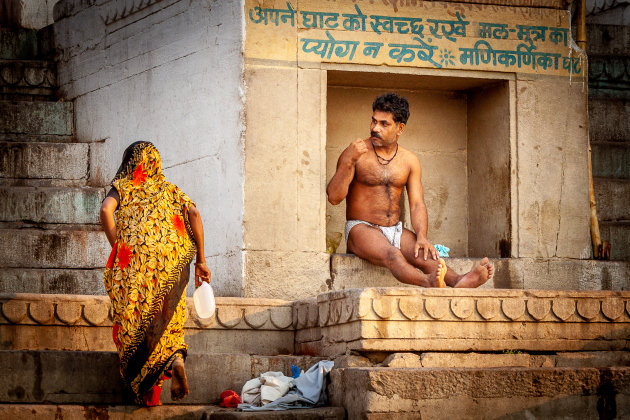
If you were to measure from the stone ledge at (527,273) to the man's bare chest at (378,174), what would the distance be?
617mm

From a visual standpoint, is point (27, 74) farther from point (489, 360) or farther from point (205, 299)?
point (489, 360)

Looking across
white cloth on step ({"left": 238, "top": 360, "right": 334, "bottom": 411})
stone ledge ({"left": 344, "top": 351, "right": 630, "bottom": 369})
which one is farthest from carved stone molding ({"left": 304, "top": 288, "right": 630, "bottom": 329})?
Answer: white cloth on step ({"left": 238, "top": 360, "right": 334, "bottom": 411})

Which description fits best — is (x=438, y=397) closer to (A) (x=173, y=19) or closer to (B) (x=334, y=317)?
(B) (x=334, y=317)

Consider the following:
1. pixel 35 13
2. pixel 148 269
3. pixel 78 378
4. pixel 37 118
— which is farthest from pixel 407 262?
pixel 35 13

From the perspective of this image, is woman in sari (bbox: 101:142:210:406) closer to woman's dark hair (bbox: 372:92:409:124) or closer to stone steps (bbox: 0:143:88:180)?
woman's dark hair (bbox: 372:92:409:124)

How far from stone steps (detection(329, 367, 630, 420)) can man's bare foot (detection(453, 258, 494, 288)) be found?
1.15 metres

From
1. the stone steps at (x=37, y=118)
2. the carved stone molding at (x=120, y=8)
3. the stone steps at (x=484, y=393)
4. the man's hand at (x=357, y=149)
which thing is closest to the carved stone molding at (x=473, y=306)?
the stone steps at (x=484, y=393)

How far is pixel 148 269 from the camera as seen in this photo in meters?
7.11

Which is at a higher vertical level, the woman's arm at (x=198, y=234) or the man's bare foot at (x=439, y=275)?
the woman's arm at (x=198, y=234)

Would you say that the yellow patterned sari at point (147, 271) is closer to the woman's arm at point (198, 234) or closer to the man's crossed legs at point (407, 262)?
the woman's arm at point (198, 234)

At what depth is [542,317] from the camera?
7.75m

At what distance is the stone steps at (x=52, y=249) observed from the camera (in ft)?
31.4

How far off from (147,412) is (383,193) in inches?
123

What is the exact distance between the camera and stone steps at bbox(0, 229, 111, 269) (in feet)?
31.4
